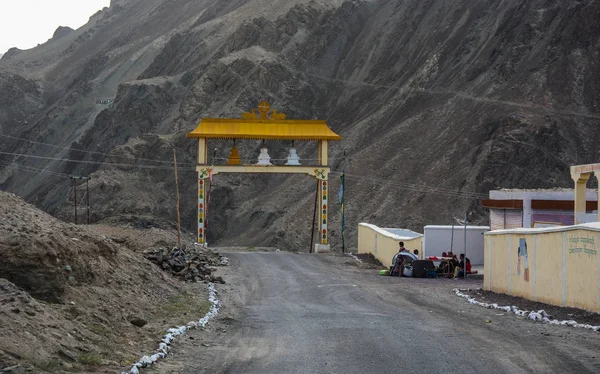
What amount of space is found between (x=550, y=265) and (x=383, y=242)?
62.7 ft

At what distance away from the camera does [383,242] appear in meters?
37.8

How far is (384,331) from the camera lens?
48.1ft

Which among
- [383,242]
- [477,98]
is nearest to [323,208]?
[383,242]

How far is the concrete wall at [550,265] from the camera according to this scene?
16.7 meters

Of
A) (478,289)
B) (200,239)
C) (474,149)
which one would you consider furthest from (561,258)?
(474,149)

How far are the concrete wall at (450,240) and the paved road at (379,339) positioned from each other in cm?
1114

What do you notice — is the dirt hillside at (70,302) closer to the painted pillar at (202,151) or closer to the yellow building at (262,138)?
the yellow building at (262,138)

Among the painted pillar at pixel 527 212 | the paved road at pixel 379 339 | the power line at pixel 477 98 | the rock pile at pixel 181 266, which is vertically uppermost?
the power line at pixel 477 98

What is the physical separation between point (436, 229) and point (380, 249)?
5.43 meters

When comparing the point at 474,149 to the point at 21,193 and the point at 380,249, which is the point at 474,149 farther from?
the point at 21,193

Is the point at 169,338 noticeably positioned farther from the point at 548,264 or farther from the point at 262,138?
the point at 262,138

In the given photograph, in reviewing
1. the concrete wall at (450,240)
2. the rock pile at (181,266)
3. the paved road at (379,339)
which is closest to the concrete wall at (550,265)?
the paved road at (379,339)

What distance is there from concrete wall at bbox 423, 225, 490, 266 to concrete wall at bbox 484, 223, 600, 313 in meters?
9.81

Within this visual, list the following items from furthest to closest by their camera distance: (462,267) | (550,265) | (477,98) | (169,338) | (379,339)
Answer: (477,98) → (462,267) → (550,265) → (379,339) → (169,338)
